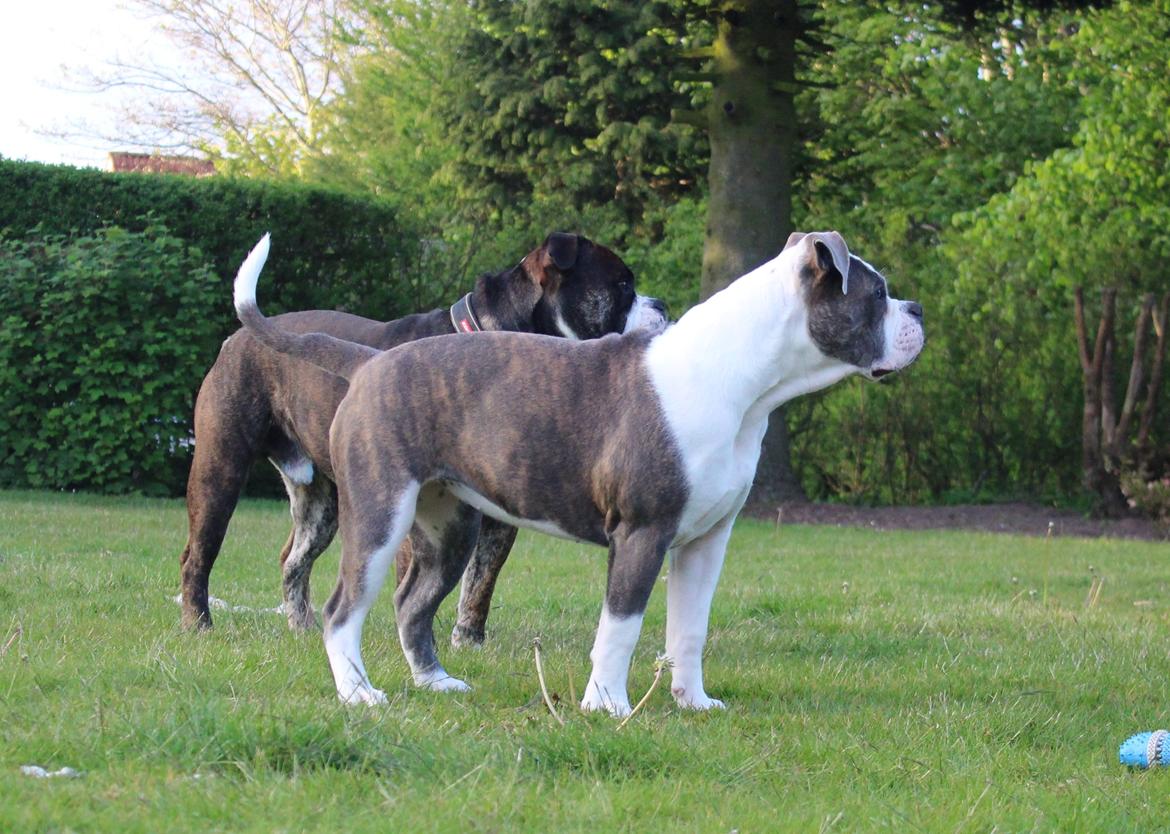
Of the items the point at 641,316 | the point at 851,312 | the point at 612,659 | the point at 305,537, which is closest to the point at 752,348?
the point at 851,312

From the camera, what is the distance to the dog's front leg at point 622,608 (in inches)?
189

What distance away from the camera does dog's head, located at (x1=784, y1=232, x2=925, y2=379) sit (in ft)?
16.4

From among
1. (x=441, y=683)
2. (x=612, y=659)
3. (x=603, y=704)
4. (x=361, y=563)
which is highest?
(x=361, y=563)

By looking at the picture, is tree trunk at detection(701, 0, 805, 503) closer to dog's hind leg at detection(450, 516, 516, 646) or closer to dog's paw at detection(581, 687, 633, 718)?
dog's hind leg at detection(450, 516, 516, 646)

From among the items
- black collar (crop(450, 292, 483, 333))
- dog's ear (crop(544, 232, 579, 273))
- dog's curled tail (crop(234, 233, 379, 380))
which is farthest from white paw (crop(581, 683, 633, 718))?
dog's ear (crop(544, 232, 579, 273))

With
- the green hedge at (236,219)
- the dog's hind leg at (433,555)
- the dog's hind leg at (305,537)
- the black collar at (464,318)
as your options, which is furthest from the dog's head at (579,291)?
the green hedge at (236,219)

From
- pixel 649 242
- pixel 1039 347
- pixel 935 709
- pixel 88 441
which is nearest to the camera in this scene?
pixel 935 709

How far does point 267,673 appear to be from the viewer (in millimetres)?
5012

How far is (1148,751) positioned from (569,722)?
1796mm

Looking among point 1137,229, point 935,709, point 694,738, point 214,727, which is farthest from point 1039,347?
point 214,727

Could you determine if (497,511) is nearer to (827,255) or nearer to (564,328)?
(827,255)

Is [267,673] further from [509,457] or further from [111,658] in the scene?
[509,457]

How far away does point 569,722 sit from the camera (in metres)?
4.29

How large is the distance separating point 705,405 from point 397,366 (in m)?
1.11
